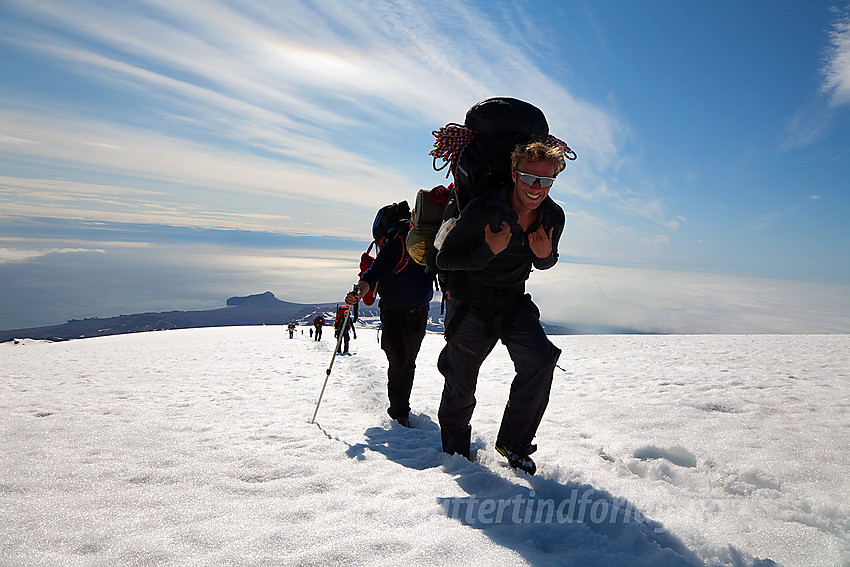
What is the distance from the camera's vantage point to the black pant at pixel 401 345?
5.30m

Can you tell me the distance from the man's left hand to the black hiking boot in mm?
1714

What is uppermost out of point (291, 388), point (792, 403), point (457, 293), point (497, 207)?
point (497, 207)

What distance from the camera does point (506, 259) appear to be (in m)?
3.59

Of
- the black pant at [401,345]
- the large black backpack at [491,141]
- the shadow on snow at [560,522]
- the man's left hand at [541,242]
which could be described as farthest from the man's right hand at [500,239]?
the black pant at [401,345]

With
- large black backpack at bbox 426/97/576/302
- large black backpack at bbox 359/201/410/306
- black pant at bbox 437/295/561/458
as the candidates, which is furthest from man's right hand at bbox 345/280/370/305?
large black backpack at bbox 426/97/576/302

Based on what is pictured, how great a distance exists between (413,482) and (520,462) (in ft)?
3.20

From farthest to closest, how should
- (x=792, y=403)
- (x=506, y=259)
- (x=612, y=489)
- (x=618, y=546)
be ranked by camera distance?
(x=792, y=403) < (x=506, y=259) < (x=612, y=489) < (x=618, y=546)

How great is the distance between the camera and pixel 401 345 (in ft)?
17.4

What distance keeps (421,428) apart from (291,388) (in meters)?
3.67

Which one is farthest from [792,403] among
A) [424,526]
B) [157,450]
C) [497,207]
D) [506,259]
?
[157,450]

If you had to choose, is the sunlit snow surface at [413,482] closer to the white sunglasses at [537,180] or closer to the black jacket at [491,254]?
the black jacket at [491,254]

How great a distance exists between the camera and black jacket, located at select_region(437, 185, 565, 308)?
3332 millimetres

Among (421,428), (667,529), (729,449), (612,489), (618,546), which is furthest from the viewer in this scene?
(421,428)

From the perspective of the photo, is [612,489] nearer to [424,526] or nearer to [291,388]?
[424,526]
